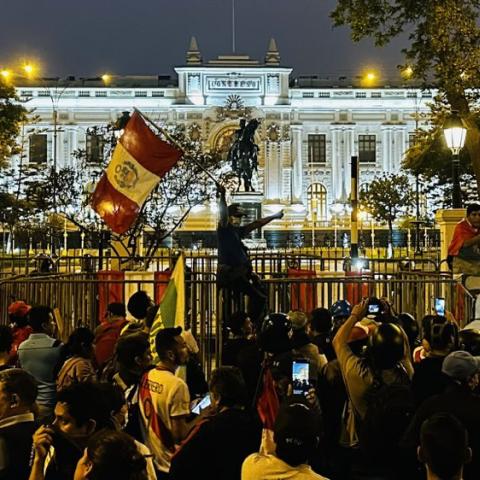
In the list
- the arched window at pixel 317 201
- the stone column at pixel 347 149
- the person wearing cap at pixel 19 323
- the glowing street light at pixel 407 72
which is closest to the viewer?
the person wearing cap at pixel 19 323

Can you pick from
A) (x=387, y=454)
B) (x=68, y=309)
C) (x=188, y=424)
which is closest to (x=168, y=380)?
(x=188, y=424)

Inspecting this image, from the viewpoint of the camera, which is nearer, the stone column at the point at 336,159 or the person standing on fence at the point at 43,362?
the person standing on fence at the point at 43,362

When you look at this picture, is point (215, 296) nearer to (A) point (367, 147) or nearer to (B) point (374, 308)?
(B) point (374, 308)

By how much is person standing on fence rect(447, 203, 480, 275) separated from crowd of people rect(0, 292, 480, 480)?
11.7 ft

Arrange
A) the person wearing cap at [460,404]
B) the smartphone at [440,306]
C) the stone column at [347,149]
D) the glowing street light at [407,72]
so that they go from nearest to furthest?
the person wearing cap at [460,404], the smartphone at [440,306], the glowing street light at [407,72], the stone column at [347,149]

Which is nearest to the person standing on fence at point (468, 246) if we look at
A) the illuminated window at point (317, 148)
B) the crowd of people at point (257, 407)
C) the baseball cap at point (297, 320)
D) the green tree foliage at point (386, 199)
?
the crowd of people at point (257, 407)

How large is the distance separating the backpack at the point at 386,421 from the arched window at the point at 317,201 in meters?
56.8

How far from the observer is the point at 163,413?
5199 millimetres

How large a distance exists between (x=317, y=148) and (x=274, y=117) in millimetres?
4494

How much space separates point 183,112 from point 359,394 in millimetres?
58721

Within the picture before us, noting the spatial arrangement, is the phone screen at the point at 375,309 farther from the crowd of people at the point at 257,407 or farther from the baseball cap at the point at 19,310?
the baseball cap at the point at 19,310

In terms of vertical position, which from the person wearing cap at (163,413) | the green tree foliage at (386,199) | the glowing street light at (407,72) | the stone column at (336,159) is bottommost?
the person wearing cap at (163,413)

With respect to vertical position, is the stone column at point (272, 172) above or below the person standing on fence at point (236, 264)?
above

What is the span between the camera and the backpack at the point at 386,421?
4.73m
